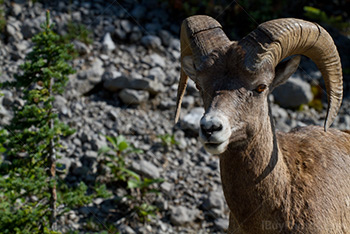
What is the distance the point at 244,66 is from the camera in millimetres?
4355

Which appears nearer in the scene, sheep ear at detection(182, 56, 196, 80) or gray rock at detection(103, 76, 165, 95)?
sheep ear at detection(182, 56, 196, 80)

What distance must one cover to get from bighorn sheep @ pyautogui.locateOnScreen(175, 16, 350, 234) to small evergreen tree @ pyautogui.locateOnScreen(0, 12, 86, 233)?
2232 millimetres

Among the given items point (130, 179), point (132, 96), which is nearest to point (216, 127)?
point (130, 179)

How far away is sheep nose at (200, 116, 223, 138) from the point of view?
3.95 meters

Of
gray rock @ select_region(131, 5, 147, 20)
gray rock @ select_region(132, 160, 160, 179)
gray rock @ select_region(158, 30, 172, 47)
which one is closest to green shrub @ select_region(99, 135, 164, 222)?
gray rock @ select_region(132, 160, 160, 179)

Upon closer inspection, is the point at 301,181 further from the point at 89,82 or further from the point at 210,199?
the point at 89,82

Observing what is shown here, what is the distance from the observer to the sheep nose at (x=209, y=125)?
3.95 meters

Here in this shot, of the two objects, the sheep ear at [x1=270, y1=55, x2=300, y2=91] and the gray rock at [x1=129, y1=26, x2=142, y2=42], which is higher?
the sheep ear at [x1=270, y1=55, x2=300, y2=91]

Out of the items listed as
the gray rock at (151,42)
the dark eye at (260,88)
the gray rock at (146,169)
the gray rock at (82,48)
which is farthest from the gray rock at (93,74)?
the dark eye at (260,88)

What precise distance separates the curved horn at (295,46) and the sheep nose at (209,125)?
0.67m

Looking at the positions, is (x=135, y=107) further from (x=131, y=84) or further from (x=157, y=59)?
(x=157, y=59)

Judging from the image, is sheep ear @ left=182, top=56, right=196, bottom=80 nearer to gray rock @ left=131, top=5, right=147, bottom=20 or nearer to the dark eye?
the dark eye

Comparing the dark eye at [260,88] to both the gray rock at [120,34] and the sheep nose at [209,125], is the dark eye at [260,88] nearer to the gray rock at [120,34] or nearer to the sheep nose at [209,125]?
the sheep nose at [209,125]

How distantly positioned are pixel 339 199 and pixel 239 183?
3.64ft
